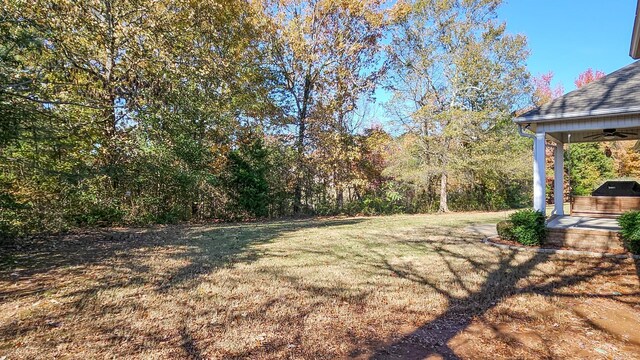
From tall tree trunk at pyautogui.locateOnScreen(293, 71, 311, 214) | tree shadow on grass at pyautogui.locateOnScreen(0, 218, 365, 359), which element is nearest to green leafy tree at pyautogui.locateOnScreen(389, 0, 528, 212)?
tall tree trunk at pyautogui.locateOnScreen(293, 71, 311, 214)

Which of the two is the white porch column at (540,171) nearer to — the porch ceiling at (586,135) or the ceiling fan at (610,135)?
the porch ceiling at (586,135)

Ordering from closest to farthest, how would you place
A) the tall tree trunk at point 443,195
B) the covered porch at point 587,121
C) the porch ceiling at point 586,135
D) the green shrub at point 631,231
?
the green shrub at point 631,231
the covered porch at point 587,121
the porch ceiling at point 586,135
the tall tree trunk at point 443,195

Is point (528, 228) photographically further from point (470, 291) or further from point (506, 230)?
point (470, 291)

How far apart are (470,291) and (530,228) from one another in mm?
3473

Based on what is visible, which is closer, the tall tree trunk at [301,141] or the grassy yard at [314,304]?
the grassy yard at [314,304]

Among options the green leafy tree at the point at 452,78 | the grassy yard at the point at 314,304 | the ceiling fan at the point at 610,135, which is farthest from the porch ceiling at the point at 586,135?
the green leafy tree at the point at 452,78

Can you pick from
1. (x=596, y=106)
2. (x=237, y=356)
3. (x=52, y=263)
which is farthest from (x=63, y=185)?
(x=596, y=106)

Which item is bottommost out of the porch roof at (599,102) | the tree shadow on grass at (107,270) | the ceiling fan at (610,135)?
the tree shadow on grass at (107,270)

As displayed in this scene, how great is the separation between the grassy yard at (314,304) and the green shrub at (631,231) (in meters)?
0.61

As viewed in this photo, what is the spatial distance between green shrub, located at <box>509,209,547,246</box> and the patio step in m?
0.22

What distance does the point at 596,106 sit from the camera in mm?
6285

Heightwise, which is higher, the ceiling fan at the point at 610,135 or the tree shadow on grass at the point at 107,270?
the ceiling fan at the point at 610,135

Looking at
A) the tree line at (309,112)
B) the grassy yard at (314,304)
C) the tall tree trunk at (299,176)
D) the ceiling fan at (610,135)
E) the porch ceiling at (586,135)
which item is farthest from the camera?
the tall tree trunk at (299,176)

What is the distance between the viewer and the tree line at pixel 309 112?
959 centimetres
